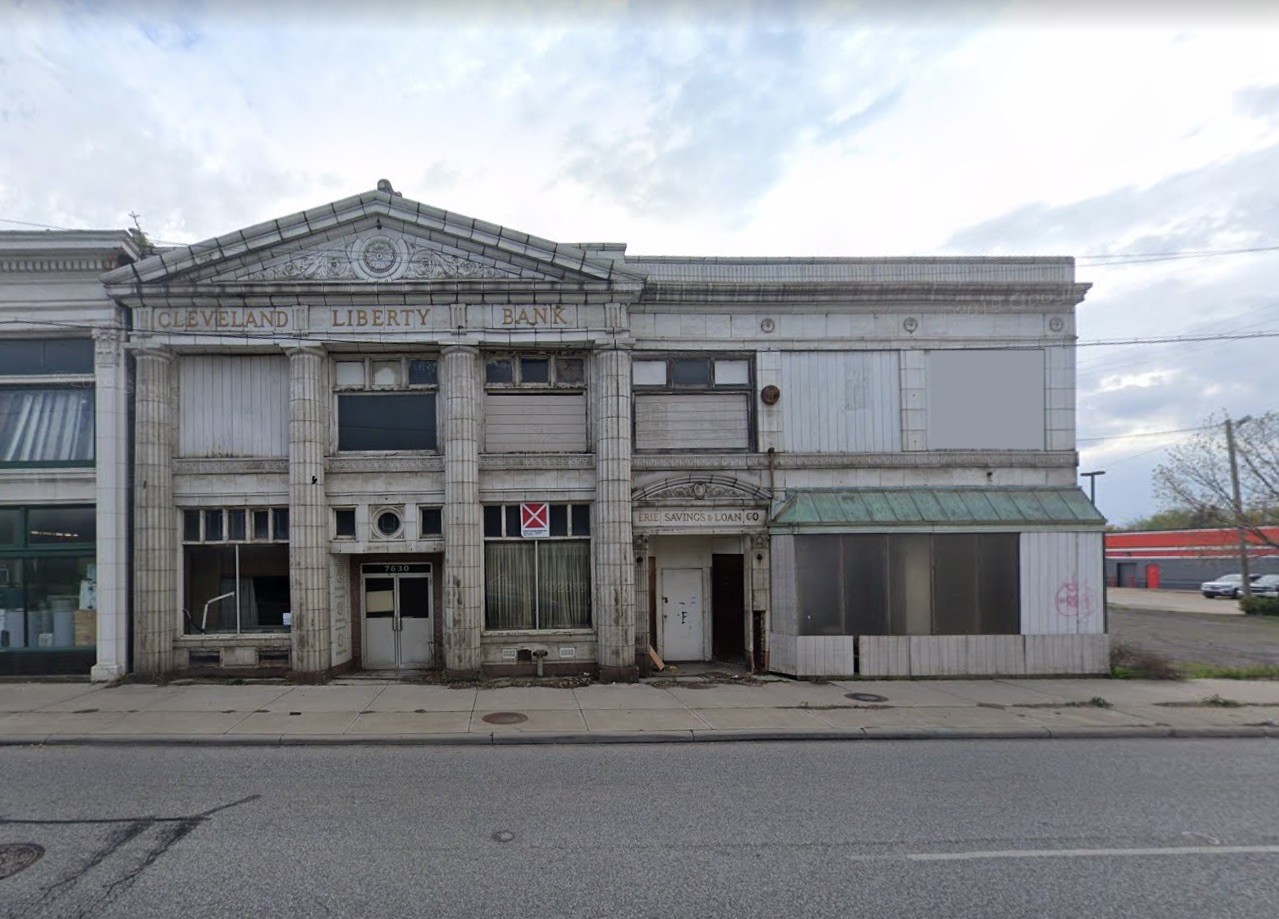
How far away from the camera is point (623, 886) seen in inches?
186

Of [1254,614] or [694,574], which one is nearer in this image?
[694,574]

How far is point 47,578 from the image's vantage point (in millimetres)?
12227

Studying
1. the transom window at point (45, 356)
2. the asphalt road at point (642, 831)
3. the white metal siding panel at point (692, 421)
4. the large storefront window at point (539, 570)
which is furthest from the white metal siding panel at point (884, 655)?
the transom window at point (45, 356)

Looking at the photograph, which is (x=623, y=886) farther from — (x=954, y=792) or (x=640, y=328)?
(x=640, y=328)

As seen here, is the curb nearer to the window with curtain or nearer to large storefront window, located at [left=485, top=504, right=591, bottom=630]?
large storefront window, located at [left=485, top=504, right=591, bottom=630]

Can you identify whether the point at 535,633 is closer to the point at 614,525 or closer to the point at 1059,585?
the point at 614,525

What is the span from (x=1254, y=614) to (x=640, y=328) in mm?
31916

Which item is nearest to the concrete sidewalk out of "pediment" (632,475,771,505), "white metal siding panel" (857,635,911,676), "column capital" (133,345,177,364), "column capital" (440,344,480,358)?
"white metal siding panel" (857,635,911,676)

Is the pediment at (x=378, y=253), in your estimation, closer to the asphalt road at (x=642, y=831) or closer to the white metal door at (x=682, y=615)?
the white metal door at (x=682, y=615)

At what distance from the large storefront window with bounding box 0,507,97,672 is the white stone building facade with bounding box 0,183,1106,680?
1.32m

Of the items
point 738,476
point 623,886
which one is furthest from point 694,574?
point 623,886

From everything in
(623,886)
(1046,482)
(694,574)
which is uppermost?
(1046,482)

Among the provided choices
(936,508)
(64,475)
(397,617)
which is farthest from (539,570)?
(64,475)

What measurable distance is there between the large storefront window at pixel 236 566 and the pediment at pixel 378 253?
14.7ft
